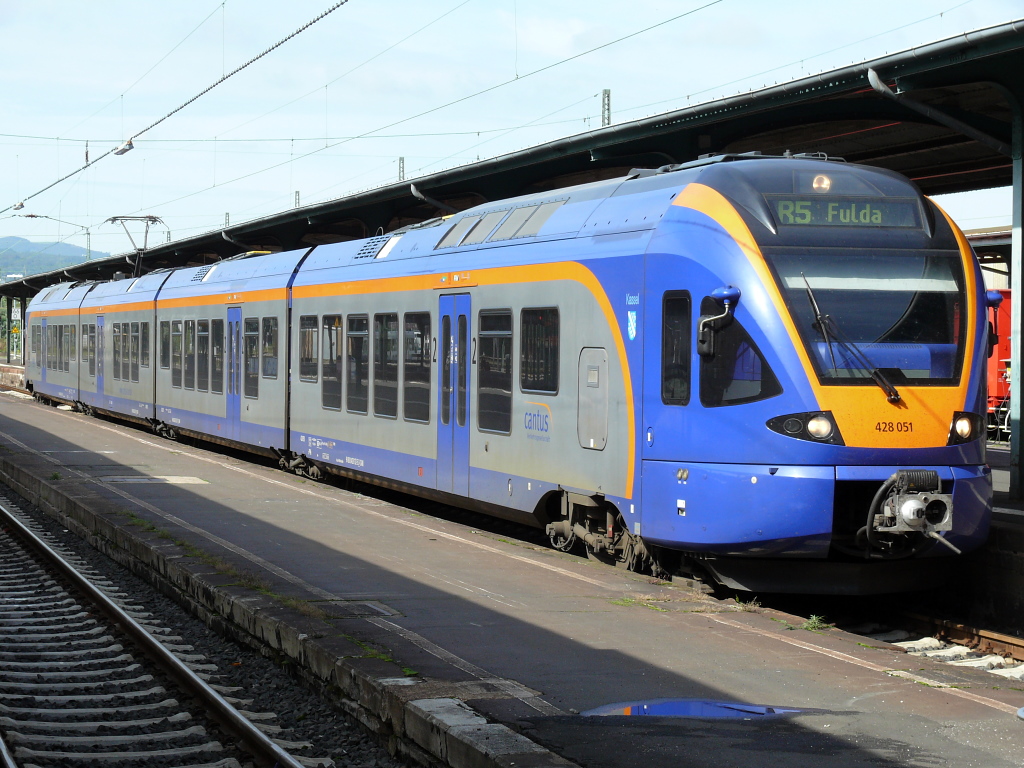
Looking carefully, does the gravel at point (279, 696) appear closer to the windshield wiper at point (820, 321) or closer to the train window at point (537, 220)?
the windshield wiper at point (820, 321)

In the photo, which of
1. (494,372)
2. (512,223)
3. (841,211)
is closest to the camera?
(841,211)

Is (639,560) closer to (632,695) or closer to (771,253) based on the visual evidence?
(771,253)

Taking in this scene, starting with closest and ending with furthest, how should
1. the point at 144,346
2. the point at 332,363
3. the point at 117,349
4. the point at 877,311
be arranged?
the point at 877,311, the point at 332,363, the point at 144,346, the point at 117,349

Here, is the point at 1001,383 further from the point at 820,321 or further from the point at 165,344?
the point at 820,321

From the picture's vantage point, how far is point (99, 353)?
2902 centimetres

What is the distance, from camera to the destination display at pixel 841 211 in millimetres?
8758

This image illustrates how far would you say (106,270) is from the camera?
154 feet

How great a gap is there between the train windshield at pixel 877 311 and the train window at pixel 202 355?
47.9ft

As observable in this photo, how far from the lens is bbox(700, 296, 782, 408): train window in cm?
838

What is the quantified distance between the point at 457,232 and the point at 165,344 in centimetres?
1278

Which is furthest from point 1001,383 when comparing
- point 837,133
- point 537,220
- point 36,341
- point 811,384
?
point 36,341

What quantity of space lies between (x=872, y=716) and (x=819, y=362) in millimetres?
3148

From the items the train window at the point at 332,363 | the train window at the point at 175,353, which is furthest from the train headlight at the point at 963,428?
the train window at the point at 175,353

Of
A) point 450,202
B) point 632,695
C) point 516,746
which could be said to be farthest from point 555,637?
point 450,202
